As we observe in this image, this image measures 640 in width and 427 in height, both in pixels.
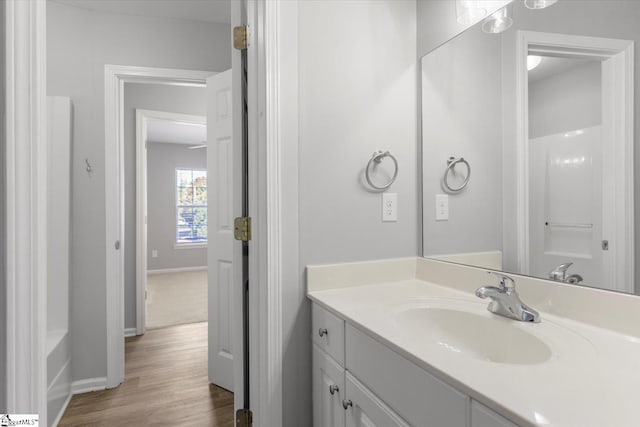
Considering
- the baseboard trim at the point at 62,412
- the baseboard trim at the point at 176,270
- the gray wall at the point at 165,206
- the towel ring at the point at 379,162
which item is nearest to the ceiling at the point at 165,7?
the towel ring at the point at 379,162

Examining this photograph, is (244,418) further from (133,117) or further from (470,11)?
(133,117)

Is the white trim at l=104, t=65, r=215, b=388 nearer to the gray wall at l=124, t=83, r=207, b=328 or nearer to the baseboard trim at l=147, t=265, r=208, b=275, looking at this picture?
the gray wall at l=124, t=83, r=207, b=328

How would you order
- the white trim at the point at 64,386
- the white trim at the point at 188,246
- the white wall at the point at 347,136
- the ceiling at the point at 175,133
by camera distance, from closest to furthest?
the white wall at the point at 347,136 → the white trim at the point at 64,386 → the ceiling at the point at 175,133 → the white trim at the point at 188,246

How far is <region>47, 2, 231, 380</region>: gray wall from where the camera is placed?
2.27 m

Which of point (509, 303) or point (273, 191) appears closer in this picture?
point (509, 303)

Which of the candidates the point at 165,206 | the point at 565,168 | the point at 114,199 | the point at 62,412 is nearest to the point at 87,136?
the point at 114,199

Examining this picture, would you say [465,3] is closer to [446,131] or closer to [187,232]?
[446,131]

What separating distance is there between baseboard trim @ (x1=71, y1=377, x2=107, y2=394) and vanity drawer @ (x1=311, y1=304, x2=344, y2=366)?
183 centimetres

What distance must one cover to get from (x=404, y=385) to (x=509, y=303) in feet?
1.41

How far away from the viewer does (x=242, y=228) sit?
147 centimetres

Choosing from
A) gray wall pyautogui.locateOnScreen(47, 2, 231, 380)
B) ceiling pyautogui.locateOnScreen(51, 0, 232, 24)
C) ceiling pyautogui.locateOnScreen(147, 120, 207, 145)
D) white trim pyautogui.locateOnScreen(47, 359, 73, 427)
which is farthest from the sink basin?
ceiling pyautogui.locateOnScreen(147, 120, 207, 145)

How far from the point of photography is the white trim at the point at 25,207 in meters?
0.94

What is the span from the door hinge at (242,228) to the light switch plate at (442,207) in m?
0.83

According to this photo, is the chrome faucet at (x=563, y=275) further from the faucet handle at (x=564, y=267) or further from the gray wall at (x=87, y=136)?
the gray wall at (x=87, y=136)
